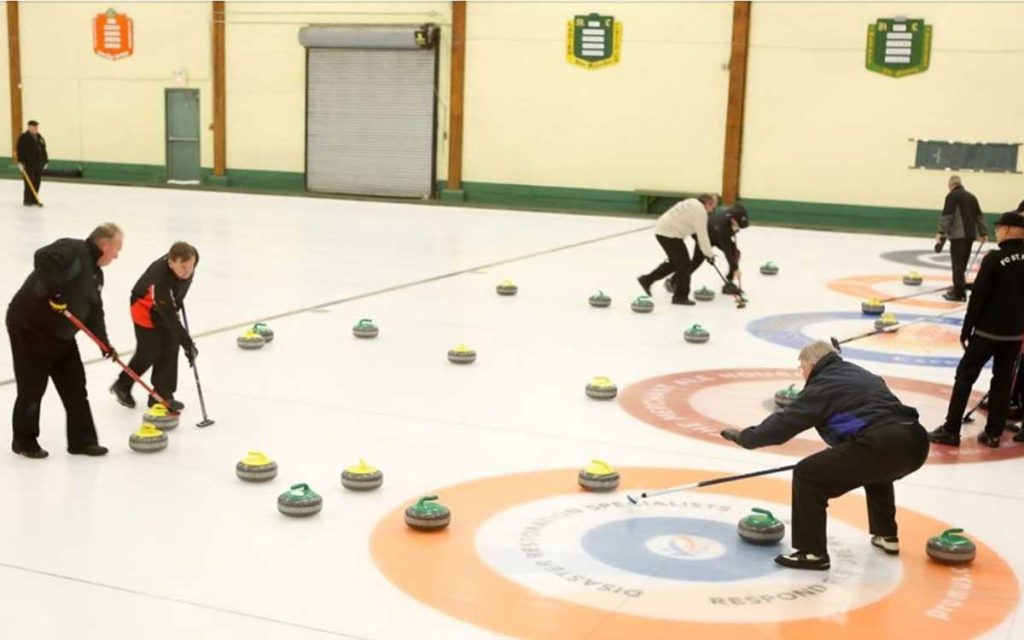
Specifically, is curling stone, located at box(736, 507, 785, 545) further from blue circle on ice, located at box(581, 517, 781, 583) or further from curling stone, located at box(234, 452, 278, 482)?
curling stone, located at box(234, 452, 278, 482)

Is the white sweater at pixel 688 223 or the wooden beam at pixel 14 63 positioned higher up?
the wooden beam at pixel 14 63

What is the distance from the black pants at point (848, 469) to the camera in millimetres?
6012

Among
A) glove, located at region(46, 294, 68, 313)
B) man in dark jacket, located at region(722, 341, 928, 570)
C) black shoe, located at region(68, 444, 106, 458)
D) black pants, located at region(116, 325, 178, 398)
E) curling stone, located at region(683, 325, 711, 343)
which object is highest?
glove, located at region(46, 294, 68, 313)

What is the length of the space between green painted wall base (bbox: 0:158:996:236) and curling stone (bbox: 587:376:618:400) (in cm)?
1934

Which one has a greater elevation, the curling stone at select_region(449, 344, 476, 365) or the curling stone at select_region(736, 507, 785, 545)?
the curling stone at select_region(736, 507, 785, 545)

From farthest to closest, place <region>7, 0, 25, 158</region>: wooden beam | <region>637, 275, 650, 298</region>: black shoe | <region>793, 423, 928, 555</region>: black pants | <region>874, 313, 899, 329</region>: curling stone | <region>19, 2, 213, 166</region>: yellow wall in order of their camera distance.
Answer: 1. <region>7, 0, 25, 158</region>: wooden beam
2. <region>19, 2, 213, 166</region>: yellow wall
3. <region>637, 275, 650, 298</region>: black shoe
4. <region>874, 313, 899, 329</region>: curling stone
5. <region>793, 423, 928, 555</region>: black pants

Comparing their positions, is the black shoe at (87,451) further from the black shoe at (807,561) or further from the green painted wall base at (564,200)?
the green painted wall base at (564,200)

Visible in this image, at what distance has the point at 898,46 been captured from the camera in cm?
2756

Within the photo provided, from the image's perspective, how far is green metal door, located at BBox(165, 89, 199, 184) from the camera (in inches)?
1405

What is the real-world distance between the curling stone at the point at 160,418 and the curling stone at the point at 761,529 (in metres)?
4.24

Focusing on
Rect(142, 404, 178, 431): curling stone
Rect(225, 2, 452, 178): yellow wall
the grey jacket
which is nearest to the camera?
Result: Rect(142, 404, 178, 431): curling stone

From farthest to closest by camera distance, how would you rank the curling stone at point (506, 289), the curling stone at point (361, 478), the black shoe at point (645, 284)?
the black shoe at point (645, 284), the curling stone at point (506, 289), the curling stone at point (361, 478)


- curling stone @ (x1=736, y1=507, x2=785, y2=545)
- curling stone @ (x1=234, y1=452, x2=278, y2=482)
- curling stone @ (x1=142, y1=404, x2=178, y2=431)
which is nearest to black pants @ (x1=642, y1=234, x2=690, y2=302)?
curling stone @ (x1=142, y1=404, x2=178, y2=431)

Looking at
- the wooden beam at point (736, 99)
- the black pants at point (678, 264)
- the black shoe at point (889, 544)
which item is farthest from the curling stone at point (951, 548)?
the wooden beam at point (736, 99)
